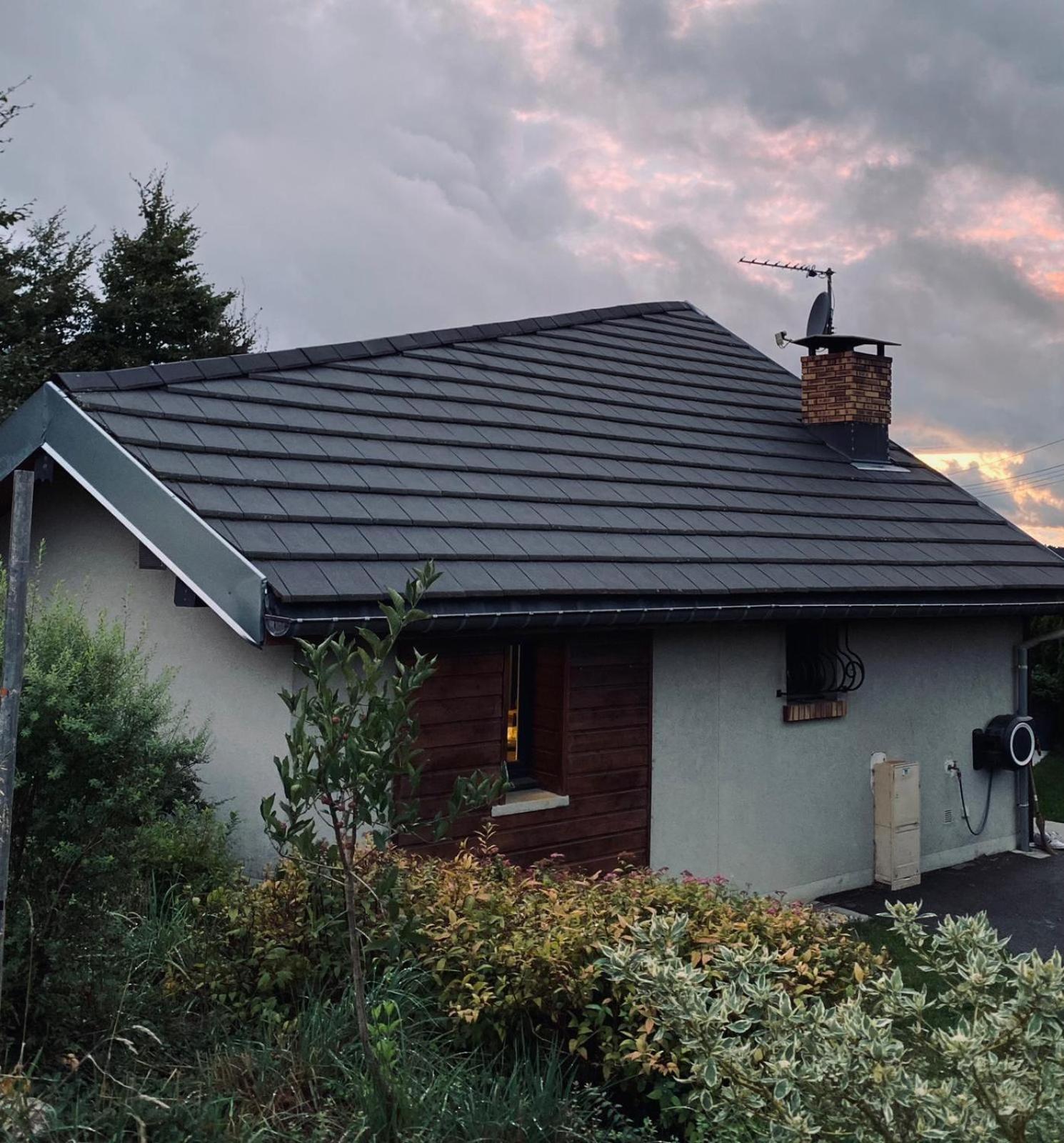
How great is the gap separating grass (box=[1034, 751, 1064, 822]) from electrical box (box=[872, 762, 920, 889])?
448 centimetres

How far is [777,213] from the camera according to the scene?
12.1 m

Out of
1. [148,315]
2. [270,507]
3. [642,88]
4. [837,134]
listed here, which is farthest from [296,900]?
[148,315]

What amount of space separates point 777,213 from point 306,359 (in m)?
5.69

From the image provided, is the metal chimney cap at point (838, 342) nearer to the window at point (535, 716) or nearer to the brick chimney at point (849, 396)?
the brick chimney at point (849, 396)

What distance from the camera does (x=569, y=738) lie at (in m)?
8.04

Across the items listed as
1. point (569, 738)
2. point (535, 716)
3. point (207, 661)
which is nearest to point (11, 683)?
point (207, 661)

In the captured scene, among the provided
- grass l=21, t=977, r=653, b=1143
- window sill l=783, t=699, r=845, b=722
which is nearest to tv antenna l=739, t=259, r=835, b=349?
window sill l=783, t=699, r=845, b=722

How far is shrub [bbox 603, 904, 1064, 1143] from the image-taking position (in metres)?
2.97

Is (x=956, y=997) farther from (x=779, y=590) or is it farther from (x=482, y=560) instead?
(x=779, y=590)

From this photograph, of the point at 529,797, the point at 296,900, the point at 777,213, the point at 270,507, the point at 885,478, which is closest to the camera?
the point at 296,900

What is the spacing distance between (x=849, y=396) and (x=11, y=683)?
11041mm

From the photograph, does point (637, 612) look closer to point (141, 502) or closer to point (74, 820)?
point (141, 502)

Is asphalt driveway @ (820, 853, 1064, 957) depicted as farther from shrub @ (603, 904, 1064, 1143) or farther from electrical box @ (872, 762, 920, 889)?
shrub @ (603, 904, 1064, 1143)

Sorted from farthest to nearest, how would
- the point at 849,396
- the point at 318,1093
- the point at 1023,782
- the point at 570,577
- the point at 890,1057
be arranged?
the point at 849,396 < the point at 1023,782 < the point at 570,577 < the point at 318,1093 < the point at 890,1057
